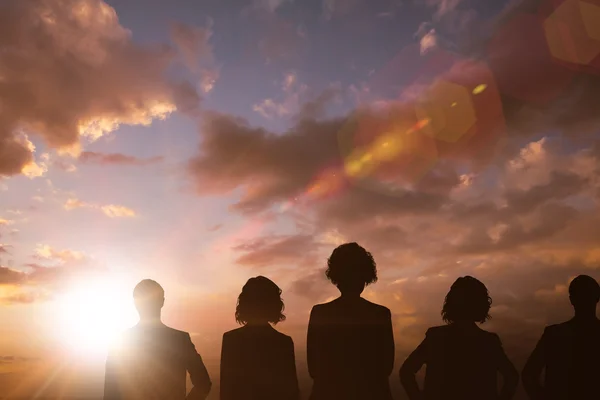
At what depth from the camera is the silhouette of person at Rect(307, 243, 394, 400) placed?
6.96m

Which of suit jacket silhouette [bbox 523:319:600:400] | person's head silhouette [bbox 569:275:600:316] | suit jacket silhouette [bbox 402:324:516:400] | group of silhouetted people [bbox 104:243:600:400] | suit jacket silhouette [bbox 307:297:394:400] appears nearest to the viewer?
suit jacket silhouette [bbox 307:297:394:400]

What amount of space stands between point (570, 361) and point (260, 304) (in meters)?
4.32

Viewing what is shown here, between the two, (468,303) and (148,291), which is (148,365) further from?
(468,303)

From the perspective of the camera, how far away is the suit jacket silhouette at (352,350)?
6.95m

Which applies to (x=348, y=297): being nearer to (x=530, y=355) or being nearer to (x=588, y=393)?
(x=530, y=355)

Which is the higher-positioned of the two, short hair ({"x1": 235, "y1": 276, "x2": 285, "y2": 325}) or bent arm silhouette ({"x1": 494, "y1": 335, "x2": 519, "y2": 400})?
short hair ({"x1": 235, "y1": 276, "x2": 285, "y2": 325})

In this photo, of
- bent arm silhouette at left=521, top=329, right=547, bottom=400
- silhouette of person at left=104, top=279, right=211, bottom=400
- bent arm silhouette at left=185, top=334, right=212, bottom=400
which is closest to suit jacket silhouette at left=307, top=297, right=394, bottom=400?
bent arm silhouette at left=185, top=334, right=212, bottom=400

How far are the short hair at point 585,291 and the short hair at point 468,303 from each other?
1225 millimetres

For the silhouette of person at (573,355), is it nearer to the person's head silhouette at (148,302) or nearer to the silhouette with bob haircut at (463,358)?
the silhouette with bob haircut at (463,358)

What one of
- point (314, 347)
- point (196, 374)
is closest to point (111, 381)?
point (196, 374)

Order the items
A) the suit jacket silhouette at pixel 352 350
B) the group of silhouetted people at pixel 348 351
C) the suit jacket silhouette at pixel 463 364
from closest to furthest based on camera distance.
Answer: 1. the suit jacket silhouette at pixel 352 350
2. the group of silhouetted people at pixel 348 351
3. the suit jacket silhouette at pixel 463 364

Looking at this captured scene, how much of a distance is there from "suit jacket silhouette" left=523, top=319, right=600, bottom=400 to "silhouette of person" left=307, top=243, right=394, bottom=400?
2311 millimetres

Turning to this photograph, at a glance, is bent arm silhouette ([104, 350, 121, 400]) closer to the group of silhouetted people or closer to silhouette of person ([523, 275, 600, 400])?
the group of silhouetted people

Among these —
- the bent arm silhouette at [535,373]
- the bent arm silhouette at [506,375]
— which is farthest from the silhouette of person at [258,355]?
the bent arm silhouette at [535,373]
